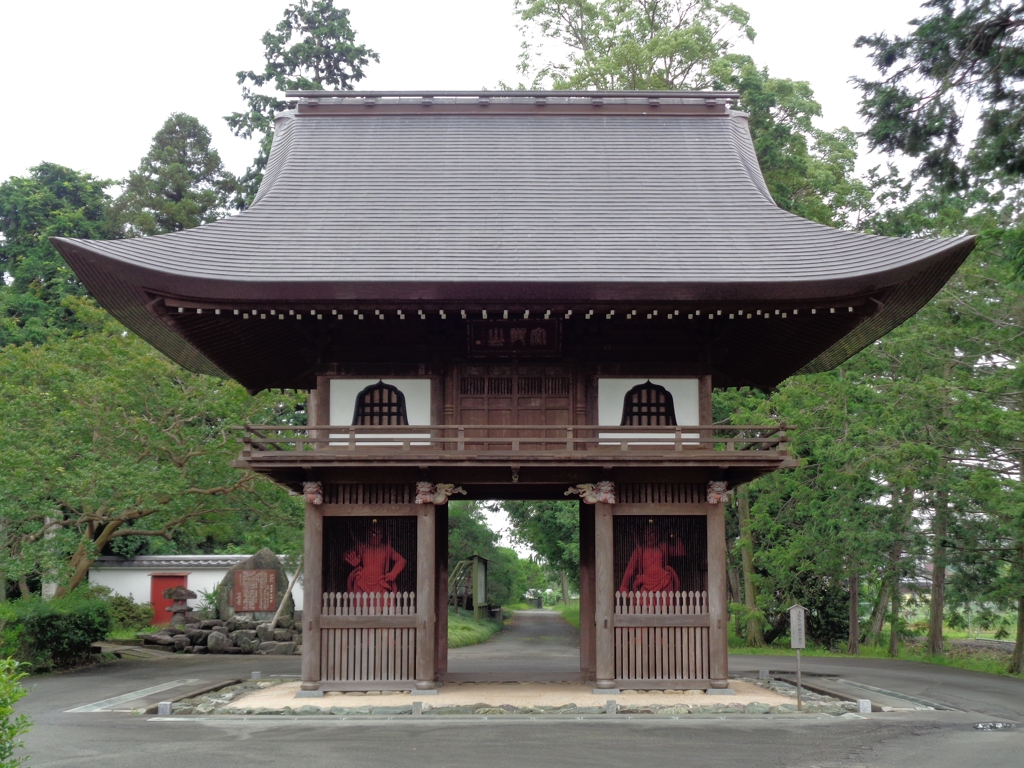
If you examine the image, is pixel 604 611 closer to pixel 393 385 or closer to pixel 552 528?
pixel 393 385

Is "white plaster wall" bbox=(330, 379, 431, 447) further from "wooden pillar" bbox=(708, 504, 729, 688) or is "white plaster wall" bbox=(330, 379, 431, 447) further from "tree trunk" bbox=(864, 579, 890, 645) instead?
"tree trunk" bbox=(864, 579, 890, 645)

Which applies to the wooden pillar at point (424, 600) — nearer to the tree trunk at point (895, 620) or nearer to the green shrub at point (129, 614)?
the tree trunk at point (895, 620)

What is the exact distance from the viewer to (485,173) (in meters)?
17.7

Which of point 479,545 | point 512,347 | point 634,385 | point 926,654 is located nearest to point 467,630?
point 479,545

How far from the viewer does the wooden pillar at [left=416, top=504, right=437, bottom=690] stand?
14.8m

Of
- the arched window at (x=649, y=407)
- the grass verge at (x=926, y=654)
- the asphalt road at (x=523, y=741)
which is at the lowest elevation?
the grass verge at (x=926, y=654)

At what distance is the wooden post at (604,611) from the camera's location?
14.8m

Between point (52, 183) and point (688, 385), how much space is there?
39226 millimetres

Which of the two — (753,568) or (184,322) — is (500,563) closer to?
(753,568)

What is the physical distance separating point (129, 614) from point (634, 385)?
1058 inches

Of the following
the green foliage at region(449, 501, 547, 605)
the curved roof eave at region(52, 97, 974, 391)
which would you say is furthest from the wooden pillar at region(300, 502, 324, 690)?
the green foliage at region(449, 501, 547, 605)

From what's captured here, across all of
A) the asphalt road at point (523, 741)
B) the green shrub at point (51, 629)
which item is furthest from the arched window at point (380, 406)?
the green shrub at point (51, 629)

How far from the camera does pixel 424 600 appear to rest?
1486 cm

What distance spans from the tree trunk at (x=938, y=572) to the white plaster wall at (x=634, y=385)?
1111cm
